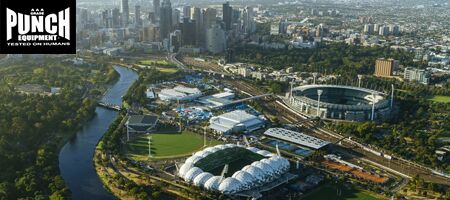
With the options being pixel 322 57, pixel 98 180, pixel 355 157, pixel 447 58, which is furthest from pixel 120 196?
pixel 447 58

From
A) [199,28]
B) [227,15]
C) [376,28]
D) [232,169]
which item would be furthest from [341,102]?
[376,28]

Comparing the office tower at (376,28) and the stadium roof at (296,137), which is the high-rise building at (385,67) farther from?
the office tower at (376,28)

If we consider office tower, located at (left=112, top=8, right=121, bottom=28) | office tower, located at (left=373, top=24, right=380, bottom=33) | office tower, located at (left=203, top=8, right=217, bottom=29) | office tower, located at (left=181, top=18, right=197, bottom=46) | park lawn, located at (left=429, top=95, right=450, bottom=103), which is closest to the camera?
park lawn, located at (left=429, top=95, right=450, bottom=103)

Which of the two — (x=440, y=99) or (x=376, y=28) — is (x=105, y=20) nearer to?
(x=376, y=28)

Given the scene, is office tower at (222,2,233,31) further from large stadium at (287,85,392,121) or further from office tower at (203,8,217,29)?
large stadium at (287,85,392,121)

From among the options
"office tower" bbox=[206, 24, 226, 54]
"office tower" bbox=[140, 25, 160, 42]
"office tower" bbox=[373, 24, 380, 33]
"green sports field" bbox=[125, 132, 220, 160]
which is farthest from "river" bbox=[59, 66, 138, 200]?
"office tower" bbox=[373, 24, 380, 33]

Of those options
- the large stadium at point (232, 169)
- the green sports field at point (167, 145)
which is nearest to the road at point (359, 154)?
the large stadium at point (232, 169)
